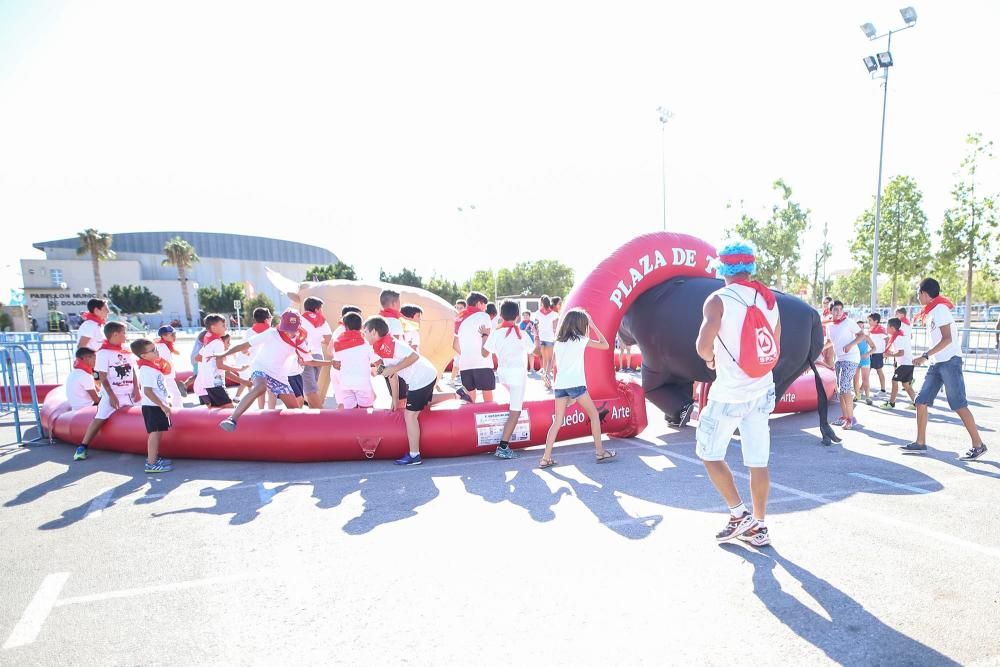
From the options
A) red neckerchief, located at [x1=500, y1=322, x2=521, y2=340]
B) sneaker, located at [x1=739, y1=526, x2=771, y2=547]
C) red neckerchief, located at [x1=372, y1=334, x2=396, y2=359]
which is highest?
red neckerchief, located at [x1=500, y1=322, x2=521, y2=340]

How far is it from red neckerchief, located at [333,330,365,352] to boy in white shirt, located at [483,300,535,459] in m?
1.52

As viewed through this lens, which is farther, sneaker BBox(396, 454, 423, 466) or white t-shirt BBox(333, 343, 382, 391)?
white t-shirt BBox(333, 343, 382, 391)

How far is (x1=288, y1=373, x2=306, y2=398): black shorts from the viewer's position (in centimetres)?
651

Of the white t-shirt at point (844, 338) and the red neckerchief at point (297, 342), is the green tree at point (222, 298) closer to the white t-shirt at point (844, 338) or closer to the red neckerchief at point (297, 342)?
the red neckerchief at point (297, 342)

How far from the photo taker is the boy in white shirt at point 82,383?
6.60 m

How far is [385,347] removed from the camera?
18.1 ft

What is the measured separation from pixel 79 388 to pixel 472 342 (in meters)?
5.00

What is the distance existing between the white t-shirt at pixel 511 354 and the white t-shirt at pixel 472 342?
1371mm

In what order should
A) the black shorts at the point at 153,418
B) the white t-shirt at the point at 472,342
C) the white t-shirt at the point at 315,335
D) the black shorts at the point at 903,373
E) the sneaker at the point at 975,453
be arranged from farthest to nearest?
the white t-shirt at the point at 315,335 < the black shorts at the point at 903,373 < the white t-shirt at the point at 472,342 < the black shorts at the point at 153,418 < the sneaker at the point at 975,453

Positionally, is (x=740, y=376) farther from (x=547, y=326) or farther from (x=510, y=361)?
(x=547, y=326)

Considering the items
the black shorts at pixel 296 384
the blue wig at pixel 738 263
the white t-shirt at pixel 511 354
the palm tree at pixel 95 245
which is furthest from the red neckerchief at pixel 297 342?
the palm tree at pixel 95 245

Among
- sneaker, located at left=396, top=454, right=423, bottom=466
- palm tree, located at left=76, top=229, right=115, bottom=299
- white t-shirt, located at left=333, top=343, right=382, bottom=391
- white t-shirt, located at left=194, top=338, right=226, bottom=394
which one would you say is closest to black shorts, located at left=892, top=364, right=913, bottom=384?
sneaker, located at left=396, top=454, right=423, bottom=466

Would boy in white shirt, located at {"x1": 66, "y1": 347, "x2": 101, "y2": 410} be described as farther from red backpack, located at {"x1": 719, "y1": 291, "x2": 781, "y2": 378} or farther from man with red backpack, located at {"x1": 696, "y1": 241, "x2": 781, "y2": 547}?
red backpack, located at {"x1": 719, "y1": 291, "x2": 781, "y2": 378}

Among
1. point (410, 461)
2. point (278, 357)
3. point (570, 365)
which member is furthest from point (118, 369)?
point (570, 365)
